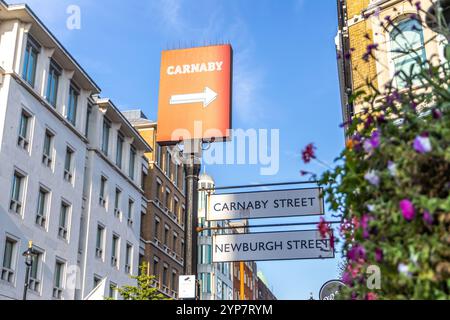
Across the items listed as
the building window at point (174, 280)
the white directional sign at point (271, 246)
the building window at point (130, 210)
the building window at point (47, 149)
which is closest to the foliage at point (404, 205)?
the white directional sign at point (271, 246)

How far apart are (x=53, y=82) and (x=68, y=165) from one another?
4388 millimetres

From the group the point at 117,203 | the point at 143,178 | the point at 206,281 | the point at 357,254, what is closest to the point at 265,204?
the point at 357,254

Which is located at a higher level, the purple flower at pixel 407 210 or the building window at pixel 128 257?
the building window at pixel 128 257

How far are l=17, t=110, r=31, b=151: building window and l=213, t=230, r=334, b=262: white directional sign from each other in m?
18.2

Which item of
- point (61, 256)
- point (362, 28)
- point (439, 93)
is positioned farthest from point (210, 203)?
point (61, 256)

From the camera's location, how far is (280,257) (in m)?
7.75

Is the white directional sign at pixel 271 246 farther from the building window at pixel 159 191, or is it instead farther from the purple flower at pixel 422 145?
the building window at pixel 159 191

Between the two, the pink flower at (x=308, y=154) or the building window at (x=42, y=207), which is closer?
the pink flower at (x=308, y=154)

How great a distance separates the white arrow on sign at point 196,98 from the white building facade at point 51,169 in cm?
1673

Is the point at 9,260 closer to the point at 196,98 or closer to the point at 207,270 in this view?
the point at 196,98

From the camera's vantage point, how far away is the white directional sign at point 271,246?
25.4ft

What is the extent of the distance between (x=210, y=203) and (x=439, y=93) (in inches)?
217

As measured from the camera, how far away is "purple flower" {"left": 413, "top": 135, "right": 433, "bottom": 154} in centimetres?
241

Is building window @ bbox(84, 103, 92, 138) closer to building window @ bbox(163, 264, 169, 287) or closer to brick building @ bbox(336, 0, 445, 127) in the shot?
building window @ bbox(163, 264, 169, 287)
